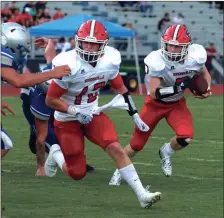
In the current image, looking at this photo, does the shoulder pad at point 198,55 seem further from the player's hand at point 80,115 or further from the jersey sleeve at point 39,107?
the player's hand at point 80,115

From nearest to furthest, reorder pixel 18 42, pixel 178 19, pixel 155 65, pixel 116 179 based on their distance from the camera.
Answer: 1. pixel 18 42
2. pixel 116 179
3. pixel 155 65
4. pixel 178 19

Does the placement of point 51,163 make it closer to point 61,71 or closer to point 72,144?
point 72,144

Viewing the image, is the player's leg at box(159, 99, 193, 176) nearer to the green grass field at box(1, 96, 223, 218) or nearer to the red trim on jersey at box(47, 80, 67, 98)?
the green grass field at box(1, 96, 223, 218)

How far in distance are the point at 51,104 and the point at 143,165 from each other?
2849 mm

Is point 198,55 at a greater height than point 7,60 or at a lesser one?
lesser

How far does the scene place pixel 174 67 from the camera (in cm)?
869

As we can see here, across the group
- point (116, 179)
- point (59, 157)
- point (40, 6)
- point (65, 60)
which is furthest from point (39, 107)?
point (40, 6)

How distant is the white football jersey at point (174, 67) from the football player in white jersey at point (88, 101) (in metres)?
1.07

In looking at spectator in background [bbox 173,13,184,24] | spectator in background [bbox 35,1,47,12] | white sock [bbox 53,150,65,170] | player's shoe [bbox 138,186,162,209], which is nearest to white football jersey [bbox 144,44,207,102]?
white sock [bbox 53,150,65,170]

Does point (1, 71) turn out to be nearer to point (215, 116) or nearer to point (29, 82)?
A: point (29, 82)

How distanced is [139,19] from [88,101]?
64.4ft

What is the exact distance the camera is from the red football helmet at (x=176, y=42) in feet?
28.2

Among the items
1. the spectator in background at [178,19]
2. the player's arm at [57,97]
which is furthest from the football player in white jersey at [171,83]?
the spectator in background at [178,19]

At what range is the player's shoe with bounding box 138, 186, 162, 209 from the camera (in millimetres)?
7086
